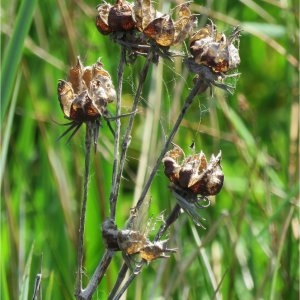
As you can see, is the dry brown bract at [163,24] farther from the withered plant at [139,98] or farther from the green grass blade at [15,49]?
the green grass blade at [15,49]

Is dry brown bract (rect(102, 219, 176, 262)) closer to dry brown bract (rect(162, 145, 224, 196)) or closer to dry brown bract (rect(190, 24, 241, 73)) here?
dry brown bract (rect(162, 145, 224, 196))

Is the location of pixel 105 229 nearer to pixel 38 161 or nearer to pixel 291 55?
pixel 291 55

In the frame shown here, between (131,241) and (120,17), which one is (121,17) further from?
(131,241)

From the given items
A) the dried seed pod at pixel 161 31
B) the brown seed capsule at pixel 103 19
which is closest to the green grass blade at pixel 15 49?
the brown seed capsule at pixel 103 19

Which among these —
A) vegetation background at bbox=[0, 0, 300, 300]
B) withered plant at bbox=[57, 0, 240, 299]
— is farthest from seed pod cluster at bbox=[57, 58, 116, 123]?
vegetation background at bbox=[0, 0, 300, 300]

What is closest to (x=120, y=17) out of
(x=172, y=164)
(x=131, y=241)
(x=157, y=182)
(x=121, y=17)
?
(x=121, y=17)

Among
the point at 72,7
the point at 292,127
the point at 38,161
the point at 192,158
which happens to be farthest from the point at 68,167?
the point at 192,158

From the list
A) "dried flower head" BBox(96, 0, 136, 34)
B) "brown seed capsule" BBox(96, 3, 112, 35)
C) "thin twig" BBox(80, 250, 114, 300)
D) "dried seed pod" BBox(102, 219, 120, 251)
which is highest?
"dried flower head" BBox(96, 0, 136, 34)
